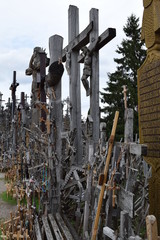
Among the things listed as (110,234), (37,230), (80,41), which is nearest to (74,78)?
(80,41)

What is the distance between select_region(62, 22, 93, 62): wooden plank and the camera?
5852 millimetres

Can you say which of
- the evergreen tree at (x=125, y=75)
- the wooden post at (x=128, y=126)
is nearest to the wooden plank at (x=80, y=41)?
the wooden post at (x=128, y=126)

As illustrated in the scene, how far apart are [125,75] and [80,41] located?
11.7 meters

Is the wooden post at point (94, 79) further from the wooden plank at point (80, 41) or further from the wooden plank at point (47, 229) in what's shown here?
the wooden plank at point (47, 229)

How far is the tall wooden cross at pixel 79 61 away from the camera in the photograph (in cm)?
558

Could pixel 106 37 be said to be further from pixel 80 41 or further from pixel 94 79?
pixel 80 41

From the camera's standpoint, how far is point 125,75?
17.7 metres

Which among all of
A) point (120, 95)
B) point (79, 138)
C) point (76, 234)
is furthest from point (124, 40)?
point (76, 234)

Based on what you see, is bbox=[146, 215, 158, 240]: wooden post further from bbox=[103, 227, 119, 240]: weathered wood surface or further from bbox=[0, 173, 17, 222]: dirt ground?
bbox=[0, 173, 17, 222]: dirt ground

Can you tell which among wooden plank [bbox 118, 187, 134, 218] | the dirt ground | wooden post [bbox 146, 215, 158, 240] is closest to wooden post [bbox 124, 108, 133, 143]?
wooden plank [bbox 118, 187, 134, 218]

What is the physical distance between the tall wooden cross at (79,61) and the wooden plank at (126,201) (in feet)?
7.68

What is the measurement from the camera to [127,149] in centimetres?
303

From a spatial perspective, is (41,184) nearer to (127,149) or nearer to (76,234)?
(76,234)

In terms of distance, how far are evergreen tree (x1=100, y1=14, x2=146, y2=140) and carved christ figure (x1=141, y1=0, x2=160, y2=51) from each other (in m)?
10.9
